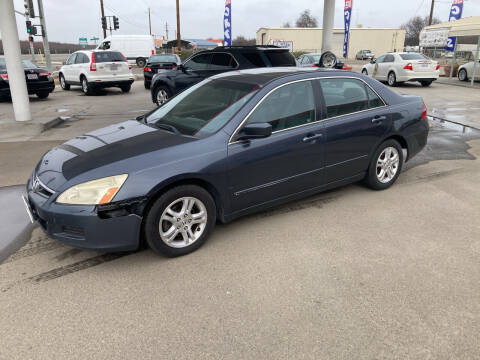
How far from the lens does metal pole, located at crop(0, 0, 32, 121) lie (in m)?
9.00

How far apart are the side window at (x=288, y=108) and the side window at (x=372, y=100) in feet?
3.09

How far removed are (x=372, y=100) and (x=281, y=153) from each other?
5.43 feet

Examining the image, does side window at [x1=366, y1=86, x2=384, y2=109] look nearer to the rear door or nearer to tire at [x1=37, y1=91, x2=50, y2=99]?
the rear door

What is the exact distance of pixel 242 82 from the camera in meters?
4.30

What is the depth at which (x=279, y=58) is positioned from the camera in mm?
9586

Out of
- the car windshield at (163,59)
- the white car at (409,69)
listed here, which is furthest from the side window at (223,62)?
the white car at (409,69)

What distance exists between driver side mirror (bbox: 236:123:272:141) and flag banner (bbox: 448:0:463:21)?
134ft

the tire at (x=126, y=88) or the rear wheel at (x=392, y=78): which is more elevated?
the rear wheel at (x=392, y=78)

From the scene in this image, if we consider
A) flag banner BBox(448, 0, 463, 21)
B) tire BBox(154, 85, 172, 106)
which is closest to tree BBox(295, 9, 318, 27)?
flag banner BBox(448, 0, 463, 21)

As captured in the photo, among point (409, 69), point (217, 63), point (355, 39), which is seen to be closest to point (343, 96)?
point (217, 63)

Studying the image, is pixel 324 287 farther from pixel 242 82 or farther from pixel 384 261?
pixel 242 82

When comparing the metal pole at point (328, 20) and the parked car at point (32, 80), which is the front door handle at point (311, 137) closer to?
the metal pole at point (328, 20)

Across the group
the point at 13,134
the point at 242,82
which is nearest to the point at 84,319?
the point at 242,82

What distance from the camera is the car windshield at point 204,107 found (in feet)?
12.7
